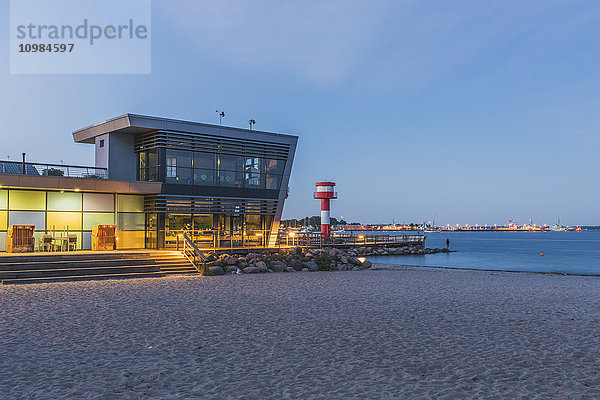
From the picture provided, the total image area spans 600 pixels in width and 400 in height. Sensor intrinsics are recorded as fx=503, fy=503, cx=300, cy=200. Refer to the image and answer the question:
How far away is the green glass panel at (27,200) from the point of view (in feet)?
71.4

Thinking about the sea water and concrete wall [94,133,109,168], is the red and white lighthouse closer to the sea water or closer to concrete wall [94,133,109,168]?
the sea water

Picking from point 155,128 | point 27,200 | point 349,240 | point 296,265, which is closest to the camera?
point 27,200

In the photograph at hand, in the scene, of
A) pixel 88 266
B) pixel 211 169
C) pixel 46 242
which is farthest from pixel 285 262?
pixel 46 242

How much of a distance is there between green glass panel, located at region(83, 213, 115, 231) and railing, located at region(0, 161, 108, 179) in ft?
5.98

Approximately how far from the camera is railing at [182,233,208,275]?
20.3 m

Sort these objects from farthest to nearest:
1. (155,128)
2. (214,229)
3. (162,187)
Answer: (214,229) < (162,187) < (155,128)

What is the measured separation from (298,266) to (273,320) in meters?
12.5

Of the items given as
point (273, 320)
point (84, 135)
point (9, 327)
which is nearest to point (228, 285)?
point (273, 320)

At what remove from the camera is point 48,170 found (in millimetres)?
23875

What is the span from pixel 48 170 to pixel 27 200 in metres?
2.27

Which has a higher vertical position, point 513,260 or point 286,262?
point 286,262

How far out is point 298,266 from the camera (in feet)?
75.2

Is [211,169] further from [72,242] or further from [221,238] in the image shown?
[72,242]

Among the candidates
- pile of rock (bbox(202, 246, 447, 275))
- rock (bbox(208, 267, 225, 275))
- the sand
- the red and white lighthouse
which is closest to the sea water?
the red and white lighthouse
